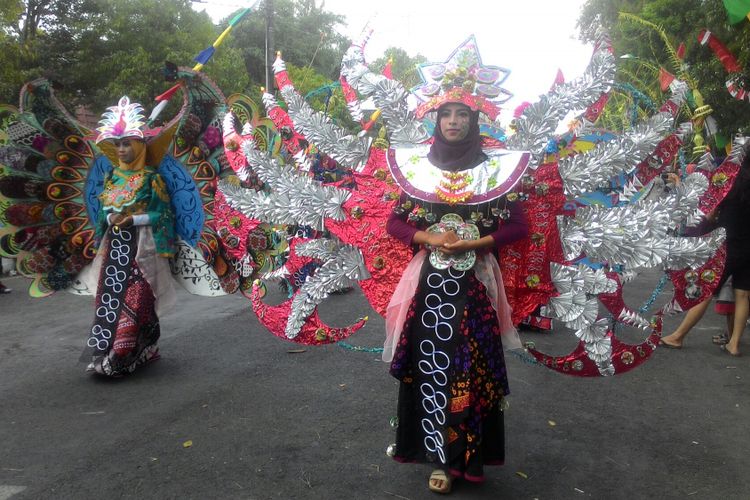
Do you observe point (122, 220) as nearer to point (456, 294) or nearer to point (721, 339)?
point (456, 294)

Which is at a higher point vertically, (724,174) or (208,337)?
(724,174)

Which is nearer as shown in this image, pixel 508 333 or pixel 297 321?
pixel 508 333

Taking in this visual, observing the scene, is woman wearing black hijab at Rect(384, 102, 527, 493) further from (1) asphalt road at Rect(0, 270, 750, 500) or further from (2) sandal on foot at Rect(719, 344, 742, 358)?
(2) sandal on foot at Rect(719, 344, 742, 358)

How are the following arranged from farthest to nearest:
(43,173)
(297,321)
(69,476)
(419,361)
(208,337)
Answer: (208,337) → (43,173) → (297,321) → (69,476) → (419,361)

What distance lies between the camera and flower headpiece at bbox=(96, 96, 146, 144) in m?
4.56

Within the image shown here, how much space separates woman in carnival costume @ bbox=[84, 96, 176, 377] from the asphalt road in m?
0.28

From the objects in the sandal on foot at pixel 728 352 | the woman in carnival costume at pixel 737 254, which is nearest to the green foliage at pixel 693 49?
the woman in carnival costume at pixel 737 254

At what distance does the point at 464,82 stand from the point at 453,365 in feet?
4.34

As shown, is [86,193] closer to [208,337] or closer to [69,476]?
[208,337]

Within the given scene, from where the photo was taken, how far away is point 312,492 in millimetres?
3027

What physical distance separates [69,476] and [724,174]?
3773 mm

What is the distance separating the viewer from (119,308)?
4.71 metres

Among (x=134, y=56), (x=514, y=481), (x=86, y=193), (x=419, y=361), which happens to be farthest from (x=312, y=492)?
(x=134, y=56)

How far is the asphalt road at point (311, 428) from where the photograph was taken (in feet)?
10.2
